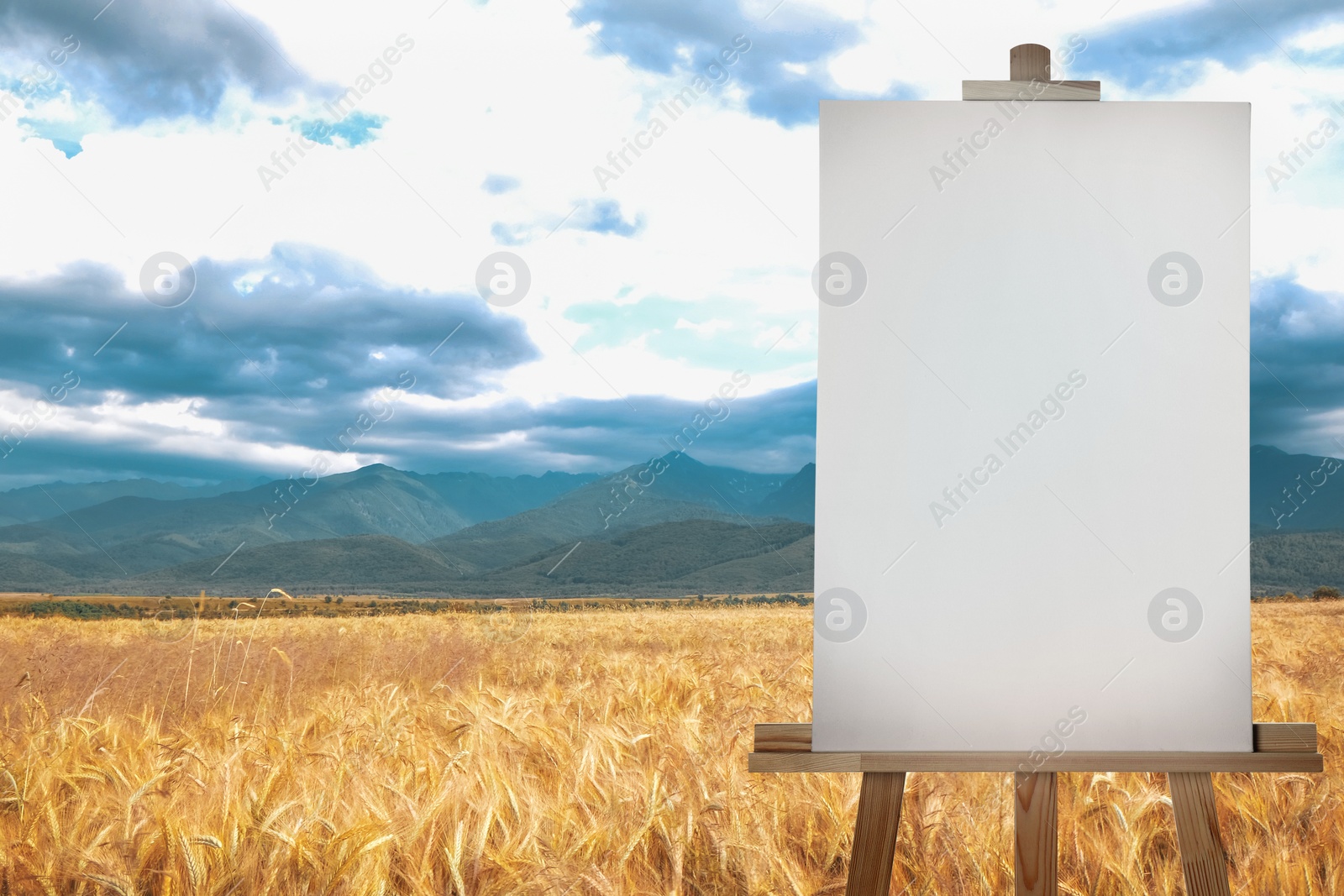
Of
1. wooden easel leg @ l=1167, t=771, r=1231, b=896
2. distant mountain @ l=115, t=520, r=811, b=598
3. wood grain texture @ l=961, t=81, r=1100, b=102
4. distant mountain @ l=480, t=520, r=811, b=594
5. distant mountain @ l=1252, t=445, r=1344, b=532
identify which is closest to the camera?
wooden easel leg @ l=1167, t=771, r=1231, b=896

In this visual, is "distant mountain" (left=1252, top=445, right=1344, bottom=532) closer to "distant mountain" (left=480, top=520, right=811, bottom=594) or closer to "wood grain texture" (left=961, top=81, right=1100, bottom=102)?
"wood grain texture" (left=961, top=81, right=1100, bottom=102)

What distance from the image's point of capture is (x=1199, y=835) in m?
2.19

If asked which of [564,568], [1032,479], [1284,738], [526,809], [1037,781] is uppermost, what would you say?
[1032,479]

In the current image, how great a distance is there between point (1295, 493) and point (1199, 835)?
7.28 metres

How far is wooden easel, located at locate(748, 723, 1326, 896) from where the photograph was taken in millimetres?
2158

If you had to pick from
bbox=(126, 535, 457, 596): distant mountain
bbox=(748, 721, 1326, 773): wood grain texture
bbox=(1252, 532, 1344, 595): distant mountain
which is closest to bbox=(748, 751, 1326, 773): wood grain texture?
bbox=(748, 721, 1326, 773): wood grain texture

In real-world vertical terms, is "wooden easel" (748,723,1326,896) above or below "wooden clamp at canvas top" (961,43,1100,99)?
below

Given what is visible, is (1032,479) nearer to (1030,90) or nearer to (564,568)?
(1030,90)

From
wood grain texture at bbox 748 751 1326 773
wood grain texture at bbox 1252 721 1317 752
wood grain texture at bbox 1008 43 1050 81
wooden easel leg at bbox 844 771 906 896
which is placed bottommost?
wooden easel leg at bbox 844 771 906 896

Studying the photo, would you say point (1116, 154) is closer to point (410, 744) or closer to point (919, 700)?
point (919, 700)

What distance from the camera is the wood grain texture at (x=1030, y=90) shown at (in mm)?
2287

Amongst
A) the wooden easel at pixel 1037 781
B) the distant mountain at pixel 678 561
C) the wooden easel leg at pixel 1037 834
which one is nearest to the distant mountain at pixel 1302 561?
the distant mountain at pixel 678 561

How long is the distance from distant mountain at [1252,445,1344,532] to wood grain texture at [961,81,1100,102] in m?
6.68

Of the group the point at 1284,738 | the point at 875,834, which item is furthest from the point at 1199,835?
the point at 875,834
